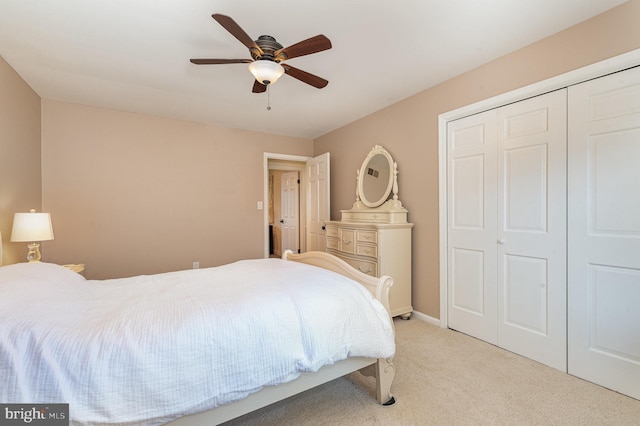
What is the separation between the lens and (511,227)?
225 cm

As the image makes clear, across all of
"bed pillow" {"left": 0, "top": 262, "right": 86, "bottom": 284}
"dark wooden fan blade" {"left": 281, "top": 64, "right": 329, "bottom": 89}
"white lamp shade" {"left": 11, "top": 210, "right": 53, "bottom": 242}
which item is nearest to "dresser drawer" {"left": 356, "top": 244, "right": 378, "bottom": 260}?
"dark wooden fan blade" {"left": 281, "top": 64, "right": 329, "bottom": 89}

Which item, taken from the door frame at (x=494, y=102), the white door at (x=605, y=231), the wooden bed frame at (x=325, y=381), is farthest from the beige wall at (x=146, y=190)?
the white door at (x=605, y=231)

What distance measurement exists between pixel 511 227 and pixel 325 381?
1913 millimetres

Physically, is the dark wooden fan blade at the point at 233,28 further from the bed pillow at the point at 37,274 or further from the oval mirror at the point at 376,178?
the oval mirror at the point at 376,178

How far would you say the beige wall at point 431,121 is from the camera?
1769 millimetres

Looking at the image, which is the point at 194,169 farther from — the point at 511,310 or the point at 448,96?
the point at 511,310

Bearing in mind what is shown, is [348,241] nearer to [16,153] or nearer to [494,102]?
[494,102]

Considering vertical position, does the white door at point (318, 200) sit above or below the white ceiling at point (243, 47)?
below

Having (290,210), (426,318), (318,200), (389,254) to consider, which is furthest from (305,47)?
(290,210)

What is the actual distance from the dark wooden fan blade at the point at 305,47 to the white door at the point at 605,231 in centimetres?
178

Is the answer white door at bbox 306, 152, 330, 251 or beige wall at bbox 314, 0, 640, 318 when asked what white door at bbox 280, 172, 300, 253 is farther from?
beige wall at bbox 314, 0, 640, 318

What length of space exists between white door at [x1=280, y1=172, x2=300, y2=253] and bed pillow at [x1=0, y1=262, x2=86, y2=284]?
434cm

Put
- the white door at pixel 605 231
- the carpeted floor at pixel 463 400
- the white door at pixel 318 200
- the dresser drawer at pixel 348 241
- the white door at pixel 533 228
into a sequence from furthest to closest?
the white door at pixel 318 200, the dresser drawer at pixel 348 241, the white door at pixel 533 228, the white door at pixel 605 231, the carpeted floor at pixel 463 400

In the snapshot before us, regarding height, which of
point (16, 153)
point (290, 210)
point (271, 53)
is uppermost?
point (271, 53)
